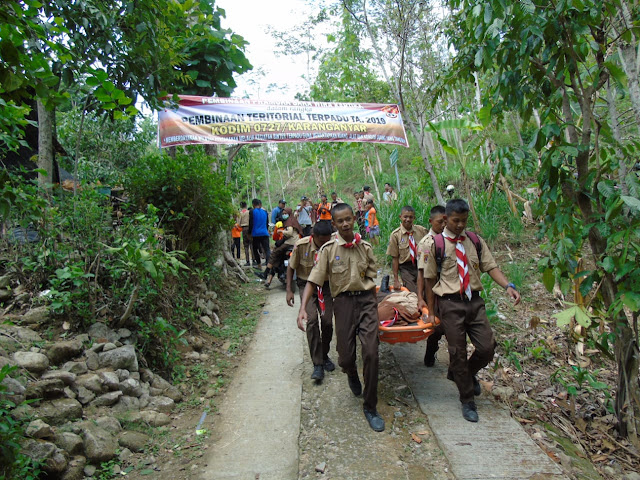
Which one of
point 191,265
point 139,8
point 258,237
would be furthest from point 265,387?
point 258,237

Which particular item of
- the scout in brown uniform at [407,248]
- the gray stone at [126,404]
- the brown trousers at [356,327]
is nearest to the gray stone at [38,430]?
the gray stone at [126,404]

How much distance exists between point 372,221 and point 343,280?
6460 millimetres

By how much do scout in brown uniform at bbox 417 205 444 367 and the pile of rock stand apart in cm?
255

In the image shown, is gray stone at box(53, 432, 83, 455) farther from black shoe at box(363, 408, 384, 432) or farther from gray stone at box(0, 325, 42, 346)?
black shoe at box(363, 408, 384, 432)

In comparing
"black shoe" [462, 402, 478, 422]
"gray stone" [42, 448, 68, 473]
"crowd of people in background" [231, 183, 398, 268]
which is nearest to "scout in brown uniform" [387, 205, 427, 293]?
Answer: "black shoe" [462, 402, 478, 422]

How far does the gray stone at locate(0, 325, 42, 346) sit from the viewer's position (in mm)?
3436

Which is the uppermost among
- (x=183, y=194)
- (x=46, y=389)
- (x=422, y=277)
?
(x=183, y=194)

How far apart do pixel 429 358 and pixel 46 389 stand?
11.7 feet

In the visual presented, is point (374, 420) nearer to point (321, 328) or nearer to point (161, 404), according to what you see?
point (321, 328)

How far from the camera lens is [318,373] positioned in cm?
446

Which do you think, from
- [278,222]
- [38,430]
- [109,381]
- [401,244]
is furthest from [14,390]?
[278,222]

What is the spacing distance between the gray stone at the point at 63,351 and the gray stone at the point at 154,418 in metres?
0.79

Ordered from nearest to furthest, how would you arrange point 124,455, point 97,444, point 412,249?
point 97,444
point 124,455
point 412,249

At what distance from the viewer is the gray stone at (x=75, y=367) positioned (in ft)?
11.4
